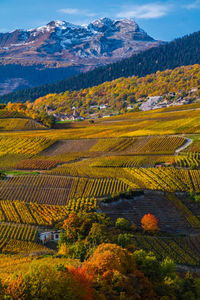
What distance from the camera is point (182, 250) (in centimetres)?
5512

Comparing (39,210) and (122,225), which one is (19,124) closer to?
(39,210)

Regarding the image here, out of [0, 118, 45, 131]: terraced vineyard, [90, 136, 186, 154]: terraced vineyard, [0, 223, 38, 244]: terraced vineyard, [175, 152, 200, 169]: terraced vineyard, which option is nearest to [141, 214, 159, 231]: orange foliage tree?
[0, 223, 38, 244]: terraced vineyard

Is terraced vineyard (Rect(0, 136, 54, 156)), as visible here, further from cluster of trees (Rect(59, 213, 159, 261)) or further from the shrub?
the shrub

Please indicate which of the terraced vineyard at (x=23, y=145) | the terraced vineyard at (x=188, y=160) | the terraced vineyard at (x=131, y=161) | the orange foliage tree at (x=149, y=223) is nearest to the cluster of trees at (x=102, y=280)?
the orange foliage tree at (x=149, y=223)

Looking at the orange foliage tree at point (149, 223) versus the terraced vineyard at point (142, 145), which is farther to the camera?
the terraced vineyard at point (142, 145)

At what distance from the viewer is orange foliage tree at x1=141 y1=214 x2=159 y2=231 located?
60.8 meters

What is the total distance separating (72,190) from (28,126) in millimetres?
95663

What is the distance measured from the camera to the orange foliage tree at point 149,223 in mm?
60822

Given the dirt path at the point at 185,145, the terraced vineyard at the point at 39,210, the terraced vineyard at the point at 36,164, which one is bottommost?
the terraced vineyard at the point at 39,210

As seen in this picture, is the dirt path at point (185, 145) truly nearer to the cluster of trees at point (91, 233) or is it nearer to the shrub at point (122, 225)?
the cluster of trees at point (91, 233)

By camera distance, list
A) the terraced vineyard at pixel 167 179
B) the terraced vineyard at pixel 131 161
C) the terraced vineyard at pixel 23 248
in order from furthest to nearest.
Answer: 1. the terraced vineyard at pixel 131 161
2. the terraced vineyard at pixel 167 179
3. the terraced vineyard at pixel 23 248

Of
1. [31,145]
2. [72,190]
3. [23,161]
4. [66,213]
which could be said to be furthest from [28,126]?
[66,213]

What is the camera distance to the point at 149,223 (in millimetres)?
61188

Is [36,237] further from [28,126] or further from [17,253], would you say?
[28,126]
